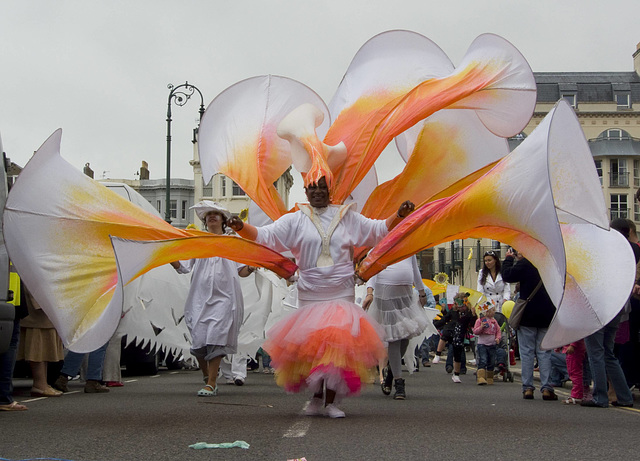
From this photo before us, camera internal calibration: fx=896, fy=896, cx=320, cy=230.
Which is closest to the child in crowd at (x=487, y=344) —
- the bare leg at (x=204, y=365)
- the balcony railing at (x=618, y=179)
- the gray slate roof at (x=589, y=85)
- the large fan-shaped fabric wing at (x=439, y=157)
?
the bare leg at (x=204, y=365)

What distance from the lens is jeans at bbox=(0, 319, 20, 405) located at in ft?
26.8

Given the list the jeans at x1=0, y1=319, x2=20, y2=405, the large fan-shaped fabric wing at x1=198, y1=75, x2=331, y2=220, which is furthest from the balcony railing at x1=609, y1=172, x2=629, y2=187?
the jeans at x1=0, y1=319, x2=20, y2=405

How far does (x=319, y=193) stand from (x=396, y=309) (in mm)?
3072

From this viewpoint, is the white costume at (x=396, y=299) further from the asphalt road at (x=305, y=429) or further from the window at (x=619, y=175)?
the window at (x=619, y=175)

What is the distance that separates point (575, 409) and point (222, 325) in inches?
155

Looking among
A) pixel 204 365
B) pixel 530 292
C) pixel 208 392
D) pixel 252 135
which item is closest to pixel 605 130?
pixel 530 292

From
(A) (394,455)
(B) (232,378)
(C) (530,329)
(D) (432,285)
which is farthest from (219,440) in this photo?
(D) (432,285)

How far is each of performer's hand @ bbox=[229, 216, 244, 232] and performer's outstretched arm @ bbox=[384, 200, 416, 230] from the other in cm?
130

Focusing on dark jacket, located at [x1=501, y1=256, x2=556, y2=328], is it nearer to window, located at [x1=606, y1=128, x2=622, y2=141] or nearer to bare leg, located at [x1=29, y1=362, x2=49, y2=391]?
bare leg, located at [x1=29, y1=362, x2=49, y2=391]

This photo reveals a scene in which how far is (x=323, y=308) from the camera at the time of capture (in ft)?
23.9

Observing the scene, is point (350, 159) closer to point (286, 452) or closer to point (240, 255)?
point (240, 255)

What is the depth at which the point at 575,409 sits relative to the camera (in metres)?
8.88

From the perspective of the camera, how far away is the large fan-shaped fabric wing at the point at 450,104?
8.48 meters

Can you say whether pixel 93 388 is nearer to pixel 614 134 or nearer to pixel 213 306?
pixel 213 306
